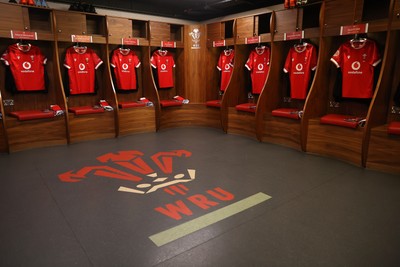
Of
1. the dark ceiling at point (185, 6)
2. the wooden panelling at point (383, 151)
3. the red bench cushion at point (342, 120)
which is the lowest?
the wooden panelling at point (383, 151)

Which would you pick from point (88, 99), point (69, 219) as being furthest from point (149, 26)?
point (69, 219)

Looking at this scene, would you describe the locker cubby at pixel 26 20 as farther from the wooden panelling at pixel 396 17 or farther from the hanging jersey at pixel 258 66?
the wooden panelling at pixel 396 17

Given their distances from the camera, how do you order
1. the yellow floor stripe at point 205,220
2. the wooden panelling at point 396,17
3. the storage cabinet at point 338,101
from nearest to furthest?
the yellow floor stripe at point 205,220, the wooden panelling at point 396,17, the storage cabinet at point 338,101

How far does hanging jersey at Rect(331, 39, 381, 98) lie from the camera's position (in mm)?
3716

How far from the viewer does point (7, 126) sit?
160 inches

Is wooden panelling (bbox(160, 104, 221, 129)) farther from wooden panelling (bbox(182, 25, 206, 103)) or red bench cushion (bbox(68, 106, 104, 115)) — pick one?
red bench cushion (bbox(68, 106, 104, 115))

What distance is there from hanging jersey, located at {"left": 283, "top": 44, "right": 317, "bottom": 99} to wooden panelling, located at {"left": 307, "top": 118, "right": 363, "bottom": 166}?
0.71 m

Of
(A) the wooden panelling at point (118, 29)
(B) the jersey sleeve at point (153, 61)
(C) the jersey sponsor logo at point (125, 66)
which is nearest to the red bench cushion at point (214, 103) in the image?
(B) the jersey sleeve at point (153, 61)

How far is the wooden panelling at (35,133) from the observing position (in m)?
4.13

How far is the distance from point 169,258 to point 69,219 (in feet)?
3.22

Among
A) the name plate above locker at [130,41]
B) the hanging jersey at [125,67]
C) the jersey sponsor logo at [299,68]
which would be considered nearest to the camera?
the jersey sponsor logo at [299,68]

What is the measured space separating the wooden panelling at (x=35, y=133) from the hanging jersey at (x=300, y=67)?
12.2ft

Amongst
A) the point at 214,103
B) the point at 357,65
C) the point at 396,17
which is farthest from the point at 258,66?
the point at 396,17

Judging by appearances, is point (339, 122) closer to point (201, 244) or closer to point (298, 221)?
point (298, 221)
